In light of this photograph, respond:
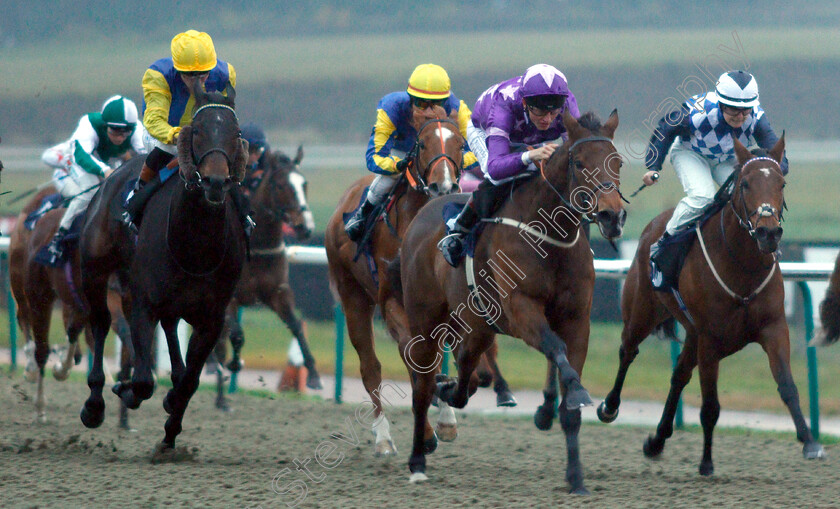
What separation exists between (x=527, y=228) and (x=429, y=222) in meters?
0.82

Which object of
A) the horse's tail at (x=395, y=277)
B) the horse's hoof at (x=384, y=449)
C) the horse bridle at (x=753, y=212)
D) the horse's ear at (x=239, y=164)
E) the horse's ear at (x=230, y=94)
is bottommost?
the horse's hoof at (x=384, y=449)

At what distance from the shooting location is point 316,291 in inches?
450

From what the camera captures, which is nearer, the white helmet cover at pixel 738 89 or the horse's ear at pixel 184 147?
the horse's ear at pixel 184 147

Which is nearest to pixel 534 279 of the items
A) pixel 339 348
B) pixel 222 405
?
pixel 339 348

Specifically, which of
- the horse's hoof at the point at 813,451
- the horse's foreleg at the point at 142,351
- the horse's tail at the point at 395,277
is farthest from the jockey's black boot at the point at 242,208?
the horse's hoof at the point at 813,451

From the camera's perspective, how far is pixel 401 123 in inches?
248

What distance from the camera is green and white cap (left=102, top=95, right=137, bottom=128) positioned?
7.00m

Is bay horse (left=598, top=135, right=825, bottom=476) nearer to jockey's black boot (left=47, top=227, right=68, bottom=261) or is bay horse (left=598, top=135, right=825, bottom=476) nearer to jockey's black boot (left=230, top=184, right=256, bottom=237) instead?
jockey's black boot (left=230, top=184, right=256, bottom=237)

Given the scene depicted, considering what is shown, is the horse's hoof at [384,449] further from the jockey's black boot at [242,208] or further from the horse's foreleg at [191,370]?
the jockey's black boot at [242,208]

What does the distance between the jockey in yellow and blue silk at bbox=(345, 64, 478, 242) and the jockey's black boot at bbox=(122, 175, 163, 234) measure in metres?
1.18

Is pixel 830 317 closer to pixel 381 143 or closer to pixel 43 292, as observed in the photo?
pixel 381 143

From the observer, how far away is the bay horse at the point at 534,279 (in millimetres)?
4281

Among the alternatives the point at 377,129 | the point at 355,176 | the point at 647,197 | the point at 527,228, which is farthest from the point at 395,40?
the point at 527,228

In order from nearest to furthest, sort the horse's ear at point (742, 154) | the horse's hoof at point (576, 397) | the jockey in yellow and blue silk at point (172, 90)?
1. the horse's hoof at point (576, 397)
2. the horse's ear at point (742, 154)
3. the jockey in yellow and blue silk at point (172, 90)
